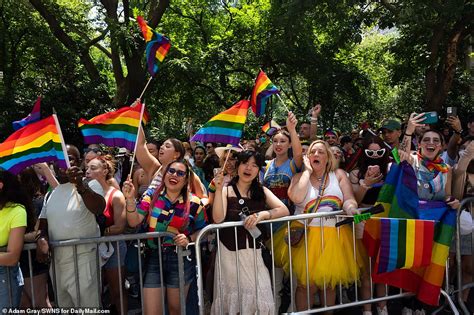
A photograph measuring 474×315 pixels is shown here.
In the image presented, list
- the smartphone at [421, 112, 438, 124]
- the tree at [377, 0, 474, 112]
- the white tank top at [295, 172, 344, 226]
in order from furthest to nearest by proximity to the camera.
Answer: the tree at [377, 0, 474, 112] → the smartphone at [421, 112, 438, 124] → the white tank top at [295, 172, 344, 226]

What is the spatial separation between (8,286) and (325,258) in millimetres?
2886

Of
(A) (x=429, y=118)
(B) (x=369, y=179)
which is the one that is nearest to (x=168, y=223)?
(B) (x=369, y=179)

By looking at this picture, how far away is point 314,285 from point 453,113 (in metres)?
3.43

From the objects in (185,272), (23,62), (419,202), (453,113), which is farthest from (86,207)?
(23,62)

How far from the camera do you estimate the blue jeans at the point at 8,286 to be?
3.95 m

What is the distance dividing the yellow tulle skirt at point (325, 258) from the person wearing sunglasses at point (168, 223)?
0.96 meters

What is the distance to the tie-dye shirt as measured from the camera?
4.34 meters

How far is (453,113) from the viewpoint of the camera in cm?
648

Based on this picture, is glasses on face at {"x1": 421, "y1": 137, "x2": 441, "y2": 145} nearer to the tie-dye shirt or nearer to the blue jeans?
the tie-dye shirt

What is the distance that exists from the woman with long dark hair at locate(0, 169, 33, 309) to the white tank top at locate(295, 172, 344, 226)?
264 centimetres

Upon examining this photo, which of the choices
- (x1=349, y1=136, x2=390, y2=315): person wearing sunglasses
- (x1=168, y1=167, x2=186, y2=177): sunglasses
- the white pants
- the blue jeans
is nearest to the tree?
(x1=349, y1=136, x2=390, y2=315): person wearing sunglasses

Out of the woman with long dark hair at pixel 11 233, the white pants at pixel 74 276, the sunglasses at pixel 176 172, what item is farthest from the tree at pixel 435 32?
the woman with long dark hair at pixel 11 233

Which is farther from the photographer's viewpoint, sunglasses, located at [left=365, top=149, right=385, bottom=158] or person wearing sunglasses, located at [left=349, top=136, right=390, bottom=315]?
sunglasses, located at [left=365, top=149, right=385, bottom=158]

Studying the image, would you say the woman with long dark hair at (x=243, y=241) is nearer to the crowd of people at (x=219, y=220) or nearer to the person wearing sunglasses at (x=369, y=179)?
the crowd of people at (x=219, y=220)
